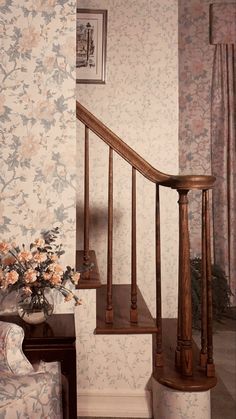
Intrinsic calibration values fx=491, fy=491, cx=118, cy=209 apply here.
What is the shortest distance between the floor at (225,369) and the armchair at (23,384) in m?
0.72

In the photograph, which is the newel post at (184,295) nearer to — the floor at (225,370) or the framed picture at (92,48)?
the floor at (225,370)

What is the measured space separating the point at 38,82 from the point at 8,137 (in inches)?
10.8

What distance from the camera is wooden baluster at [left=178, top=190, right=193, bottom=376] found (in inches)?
88.4

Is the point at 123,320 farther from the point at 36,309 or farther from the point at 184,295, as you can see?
the point at 36,309

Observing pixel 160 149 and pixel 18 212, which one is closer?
pixel 18 212

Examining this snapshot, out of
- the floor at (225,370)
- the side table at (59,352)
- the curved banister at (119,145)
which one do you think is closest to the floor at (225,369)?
the floor at (225,370)

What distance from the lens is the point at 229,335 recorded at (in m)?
3.74

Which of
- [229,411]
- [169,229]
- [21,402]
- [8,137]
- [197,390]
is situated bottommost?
[229,411]

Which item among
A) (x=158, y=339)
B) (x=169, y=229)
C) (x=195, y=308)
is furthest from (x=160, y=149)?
(x=158, y=339)

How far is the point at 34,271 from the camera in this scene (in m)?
2.00

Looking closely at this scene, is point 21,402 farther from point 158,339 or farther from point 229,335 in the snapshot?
point 229,335

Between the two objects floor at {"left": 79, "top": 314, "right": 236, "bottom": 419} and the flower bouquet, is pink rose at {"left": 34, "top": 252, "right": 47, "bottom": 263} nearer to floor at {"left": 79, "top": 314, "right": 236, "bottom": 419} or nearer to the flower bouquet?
the flower bouquet

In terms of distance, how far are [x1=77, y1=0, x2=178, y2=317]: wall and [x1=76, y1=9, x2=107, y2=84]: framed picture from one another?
0.14 feet

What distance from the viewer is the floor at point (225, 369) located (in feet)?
8.34
